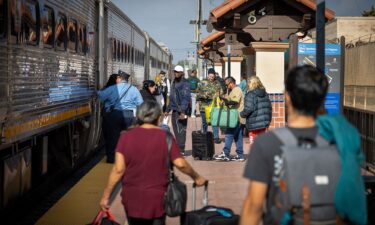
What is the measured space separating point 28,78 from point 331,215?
4.88 m

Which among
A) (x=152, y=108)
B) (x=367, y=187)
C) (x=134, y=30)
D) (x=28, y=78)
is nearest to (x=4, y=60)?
(x=28, y=78)

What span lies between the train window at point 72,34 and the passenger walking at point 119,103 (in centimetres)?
108

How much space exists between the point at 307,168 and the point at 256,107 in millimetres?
7721

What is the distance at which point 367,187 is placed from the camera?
5.00 metres

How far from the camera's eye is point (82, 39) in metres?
11.4

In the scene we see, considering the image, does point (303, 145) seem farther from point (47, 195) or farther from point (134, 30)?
point (134, 30)

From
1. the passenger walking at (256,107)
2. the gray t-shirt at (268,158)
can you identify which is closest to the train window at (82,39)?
the passenger walking at (256,107)

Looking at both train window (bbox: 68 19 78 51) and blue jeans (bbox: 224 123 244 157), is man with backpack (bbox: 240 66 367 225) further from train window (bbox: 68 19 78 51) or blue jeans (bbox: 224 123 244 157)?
blue jeans (bbox: 224 123 244 157)

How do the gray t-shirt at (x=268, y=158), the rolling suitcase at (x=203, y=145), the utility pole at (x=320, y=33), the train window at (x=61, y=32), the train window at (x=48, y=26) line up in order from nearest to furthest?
the gray t-shirt at (x=268, y=158), the utility pole at (x=320, y=33), the train window at (x=48, y=26), the train window at (x=61, y=32), the rolling suitcase at (x=203, y=145)

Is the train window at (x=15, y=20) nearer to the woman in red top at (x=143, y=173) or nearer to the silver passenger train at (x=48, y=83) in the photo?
the silver passenger train at (x=48, y=83)

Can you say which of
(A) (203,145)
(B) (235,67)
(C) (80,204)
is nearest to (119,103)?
(A) (203,145)

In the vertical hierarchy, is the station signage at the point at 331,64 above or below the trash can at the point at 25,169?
above

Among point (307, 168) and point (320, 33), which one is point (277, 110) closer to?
point (320, 33)

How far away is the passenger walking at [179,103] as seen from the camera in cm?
1241
